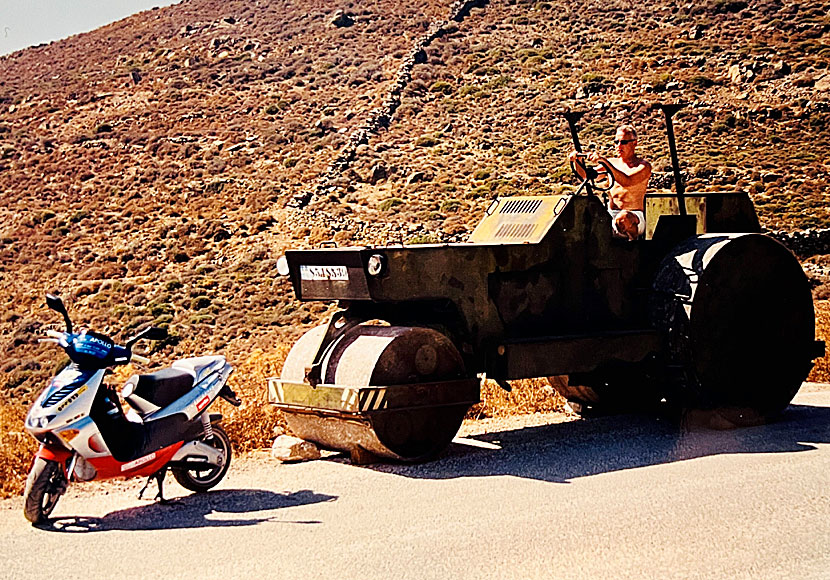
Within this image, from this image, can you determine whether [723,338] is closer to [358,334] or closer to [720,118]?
[358,334]

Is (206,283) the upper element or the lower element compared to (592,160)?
lower

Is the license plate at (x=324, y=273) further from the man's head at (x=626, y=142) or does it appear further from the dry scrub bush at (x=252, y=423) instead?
the man's head at (x=626, y=142)

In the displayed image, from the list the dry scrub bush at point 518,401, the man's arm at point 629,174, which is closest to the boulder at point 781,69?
the dry scrub bush at point 518,401

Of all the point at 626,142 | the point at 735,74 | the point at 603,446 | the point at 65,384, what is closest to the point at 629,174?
the point at 626,142

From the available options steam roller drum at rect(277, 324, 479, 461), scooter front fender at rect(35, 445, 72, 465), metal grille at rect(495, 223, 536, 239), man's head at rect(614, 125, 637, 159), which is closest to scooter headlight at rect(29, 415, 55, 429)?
scooter front fender at rect(35, 445, 72, 465)

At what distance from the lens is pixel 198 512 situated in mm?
8039

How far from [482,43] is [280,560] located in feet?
204

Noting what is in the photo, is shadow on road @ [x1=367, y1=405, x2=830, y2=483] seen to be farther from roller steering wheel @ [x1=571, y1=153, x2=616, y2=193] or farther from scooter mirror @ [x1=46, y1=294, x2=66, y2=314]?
scooter mirror @ [x1=46, y1=294, x2=66, y2=314]

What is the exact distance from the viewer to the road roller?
9406mm

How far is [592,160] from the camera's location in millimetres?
11086

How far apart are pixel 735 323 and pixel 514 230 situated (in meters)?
2.17

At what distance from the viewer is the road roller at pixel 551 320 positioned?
30.9 feet

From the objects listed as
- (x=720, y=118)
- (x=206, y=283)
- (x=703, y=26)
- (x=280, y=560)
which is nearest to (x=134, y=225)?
(x=206, y=283)

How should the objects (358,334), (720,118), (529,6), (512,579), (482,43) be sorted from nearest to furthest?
(512,579)
(358,334)
(720,118)
(482,43)
(529,6)
